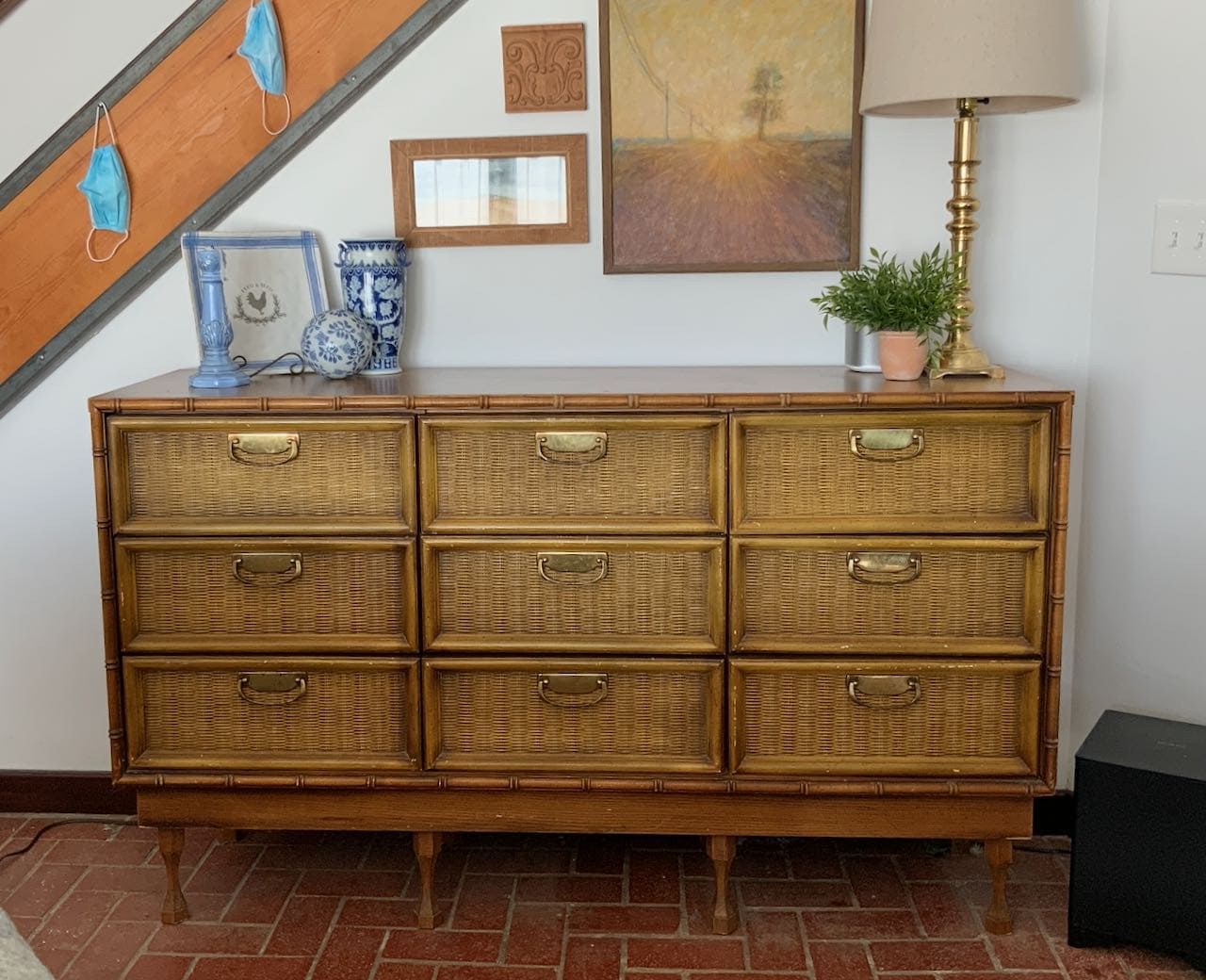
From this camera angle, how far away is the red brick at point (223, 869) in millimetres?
2430

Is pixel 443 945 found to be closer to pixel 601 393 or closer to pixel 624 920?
pixel 624 920

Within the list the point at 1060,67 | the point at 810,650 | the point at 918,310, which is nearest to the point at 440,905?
the point at 810,650

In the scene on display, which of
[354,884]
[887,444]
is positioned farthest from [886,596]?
[354,884]

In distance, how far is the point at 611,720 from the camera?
2.14 metres

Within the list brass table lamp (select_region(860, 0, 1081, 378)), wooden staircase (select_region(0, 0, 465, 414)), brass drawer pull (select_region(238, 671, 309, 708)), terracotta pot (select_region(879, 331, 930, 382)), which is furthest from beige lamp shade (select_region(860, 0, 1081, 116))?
brass drawer pull (select_region(238, 671, 309, 708))

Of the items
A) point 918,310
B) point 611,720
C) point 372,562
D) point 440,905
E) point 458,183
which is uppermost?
point 458,183

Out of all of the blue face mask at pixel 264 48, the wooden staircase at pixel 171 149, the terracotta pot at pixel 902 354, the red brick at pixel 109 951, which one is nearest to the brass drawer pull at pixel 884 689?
the terracotta pot at pixel 902 354

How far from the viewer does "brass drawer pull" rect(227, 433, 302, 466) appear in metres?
2.08

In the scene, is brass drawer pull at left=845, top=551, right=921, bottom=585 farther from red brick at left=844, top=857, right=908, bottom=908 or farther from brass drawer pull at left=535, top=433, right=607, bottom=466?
red brick at left=844, top=857, right=908, bottom=908

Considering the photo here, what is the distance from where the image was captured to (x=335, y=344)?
2.28m

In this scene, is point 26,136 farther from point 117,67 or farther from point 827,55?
point 827,55

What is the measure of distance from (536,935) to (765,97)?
5.59 ft

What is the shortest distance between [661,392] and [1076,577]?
1115 mm

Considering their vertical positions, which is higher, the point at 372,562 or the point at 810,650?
the point at 372,562
